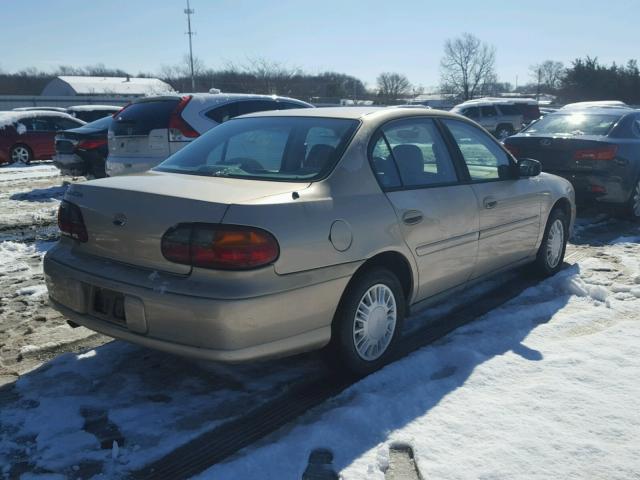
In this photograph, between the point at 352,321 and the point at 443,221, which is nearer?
the point at 352,321

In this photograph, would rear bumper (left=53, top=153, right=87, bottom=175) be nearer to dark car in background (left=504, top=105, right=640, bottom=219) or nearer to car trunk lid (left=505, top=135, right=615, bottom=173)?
dark car in background (left=504, top=105, right=640, bottom=219)

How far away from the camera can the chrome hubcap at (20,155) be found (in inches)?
646

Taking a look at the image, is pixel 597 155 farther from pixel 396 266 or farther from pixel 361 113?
pixel 396 266

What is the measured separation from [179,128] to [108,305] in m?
4.66

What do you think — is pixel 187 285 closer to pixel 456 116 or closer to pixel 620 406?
pixel 620 406

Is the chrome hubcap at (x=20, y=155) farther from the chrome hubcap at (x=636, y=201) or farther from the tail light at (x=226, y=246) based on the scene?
the tail light at (x=226, y=246)

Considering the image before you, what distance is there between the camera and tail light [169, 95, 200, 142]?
24.3 feet

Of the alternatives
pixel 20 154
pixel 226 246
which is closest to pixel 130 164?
pixel 226 246

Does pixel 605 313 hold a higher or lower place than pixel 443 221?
lower

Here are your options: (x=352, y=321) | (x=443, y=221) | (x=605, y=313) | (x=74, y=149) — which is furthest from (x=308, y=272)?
(x=74, y=149)

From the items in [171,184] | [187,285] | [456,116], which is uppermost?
[456,116]

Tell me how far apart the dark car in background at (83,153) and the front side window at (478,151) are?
8198 mm

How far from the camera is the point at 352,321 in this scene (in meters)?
3.35

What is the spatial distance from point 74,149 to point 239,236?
948 cm
